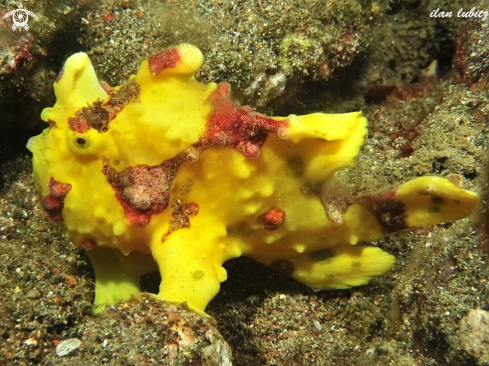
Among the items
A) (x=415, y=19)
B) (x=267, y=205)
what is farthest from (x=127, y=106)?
(x=415, y=19)

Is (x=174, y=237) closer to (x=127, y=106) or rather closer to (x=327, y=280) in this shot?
(x=127, y=106)

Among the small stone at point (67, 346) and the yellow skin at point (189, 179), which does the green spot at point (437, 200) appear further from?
the small stone at point (67, 346)

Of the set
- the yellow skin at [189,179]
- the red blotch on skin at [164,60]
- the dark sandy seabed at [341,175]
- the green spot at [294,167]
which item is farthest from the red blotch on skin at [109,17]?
the green spot at [294,167]

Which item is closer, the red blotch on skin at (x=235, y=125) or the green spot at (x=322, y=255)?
the red blotch on skin at (x=235, y=125)

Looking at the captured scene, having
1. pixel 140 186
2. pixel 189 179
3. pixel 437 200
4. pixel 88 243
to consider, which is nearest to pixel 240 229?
pixel 189 179

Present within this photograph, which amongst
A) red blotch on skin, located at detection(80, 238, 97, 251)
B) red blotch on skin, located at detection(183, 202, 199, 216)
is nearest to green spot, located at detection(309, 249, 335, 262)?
red blotch on skin, located at detection(183, 202, 199, 216)

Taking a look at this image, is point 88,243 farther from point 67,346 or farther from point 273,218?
point 273,218

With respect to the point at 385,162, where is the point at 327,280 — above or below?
below

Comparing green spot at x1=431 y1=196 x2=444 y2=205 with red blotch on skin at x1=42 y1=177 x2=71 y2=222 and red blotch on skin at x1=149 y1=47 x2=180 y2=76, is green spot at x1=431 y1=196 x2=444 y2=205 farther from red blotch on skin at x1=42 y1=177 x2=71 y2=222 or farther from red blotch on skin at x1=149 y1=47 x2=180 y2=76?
red blotch on skin at x1=42 y1=177 x2=71 y2=222
